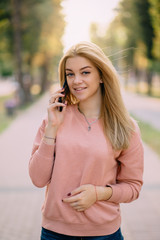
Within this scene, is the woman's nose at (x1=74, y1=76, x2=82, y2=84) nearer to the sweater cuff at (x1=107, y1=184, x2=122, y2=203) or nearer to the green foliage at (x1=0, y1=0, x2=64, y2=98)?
the sweater cuff at (x1=107, y1=184, x2=122, y2=203)

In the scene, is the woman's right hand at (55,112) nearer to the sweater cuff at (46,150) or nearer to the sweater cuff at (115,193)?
the sweater cuff at (46,150)

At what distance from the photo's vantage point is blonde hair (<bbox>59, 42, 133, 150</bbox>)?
1900 mm

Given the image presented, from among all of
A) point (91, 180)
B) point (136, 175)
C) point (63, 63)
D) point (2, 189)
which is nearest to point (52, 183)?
point (91, 180)

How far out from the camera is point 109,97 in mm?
2059

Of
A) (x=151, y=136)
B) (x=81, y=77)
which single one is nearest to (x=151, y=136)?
(x=151, y=136)

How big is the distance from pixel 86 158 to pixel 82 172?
0.09m

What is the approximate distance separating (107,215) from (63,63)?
1001 mm

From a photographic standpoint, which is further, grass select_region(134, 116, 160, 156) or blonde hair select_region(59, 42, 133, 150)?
grass select_region(134, 116, 160, 156)

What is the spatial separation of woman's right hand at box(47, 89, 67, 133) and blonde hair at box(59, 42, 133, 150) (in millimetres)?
189

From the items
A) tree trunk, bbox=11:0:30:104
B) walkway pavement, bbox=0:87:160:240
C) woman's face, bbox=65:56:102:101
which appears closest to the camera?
woman's face, bbox=65:56:102:101

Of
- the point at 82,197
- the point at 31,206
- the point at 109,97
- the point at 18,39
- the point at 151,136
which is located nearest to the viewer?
the point at 82,197

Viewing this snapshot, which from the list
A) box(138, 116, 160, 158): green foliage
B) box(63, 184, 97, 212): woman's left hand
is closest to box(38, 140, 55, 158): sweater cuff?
box(63, 184, 97, 212): woman's left hand

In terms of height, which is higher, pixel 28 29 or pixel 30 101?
pixel 28 29

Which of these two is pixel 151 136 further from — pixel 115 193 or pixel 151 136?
pixel 115 193
